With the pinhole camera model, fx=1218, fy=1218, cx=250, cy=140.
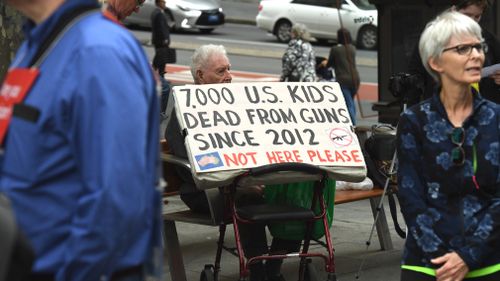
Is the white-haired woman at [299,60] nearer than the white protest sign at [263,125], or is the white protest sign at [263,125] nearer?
the white protest sign at [263,125]

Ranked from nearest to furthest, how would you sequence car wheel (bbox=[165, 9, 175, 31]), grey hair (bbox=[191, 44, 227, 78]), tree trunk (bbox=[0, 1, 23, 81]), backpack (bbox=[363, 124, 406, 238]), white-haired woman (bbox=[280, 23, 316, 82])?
tree trunk (bbox=[0, 1, 23, 81]), grey hair (bbox=[191, 44, 227, 78]), backpack (bbox=[363, 124, 406, 238]), white-haired woman (bbox=[280, 23, 316, 82]), car wheel (bbox=[165, 9, 175, 31])

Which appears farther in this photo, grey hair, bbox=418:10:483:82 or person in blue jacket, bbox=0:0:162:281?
grey hair, bbox=418:10:483:82

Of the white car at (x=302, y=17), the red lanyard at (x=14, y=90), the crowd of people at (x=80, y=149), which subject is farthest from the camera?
the white car at (x=302, y=17)

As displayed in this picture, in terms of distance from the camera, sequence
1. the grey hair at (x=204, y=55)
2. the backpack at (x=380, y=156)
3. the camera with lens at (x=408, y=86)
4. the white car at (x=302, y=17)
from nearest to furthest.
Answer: the grey hair at (x=204, y=55) → the camera with lens at (x=408, y=86) → the backpack at (x=380, y=156) → the white car at (x=302, y=17)

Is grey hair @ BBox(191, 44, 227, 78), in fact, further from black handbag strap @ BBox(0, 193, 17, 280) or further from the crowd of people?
black handbag strap @ BBox(0, 193, 17, 280)

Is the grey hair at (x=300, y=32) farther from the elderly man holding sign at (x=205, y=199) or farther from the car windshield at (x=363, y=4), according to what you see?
the elderly man holding sign at (x=205, y=199)

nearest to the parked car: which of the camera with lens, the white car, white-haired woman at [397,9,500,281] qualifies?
the white car

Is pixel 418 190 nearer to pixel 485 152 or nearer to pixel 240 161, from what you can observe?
pixel 485 152

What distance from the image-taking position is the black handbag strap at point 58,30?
2960mm

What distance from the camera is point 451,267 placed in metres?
4.37

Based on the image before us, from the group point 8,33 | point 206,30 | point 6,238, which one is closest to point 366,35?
point 8,33

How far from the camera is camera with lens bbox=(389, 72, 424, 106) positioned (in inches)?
298

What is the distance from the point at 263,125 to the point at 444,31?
2.27 metres

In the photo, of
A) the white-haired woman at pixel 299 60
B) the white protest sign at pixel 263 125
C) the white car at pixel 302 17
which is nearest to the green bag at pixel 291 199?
the white protest sign at pixel 263 125
